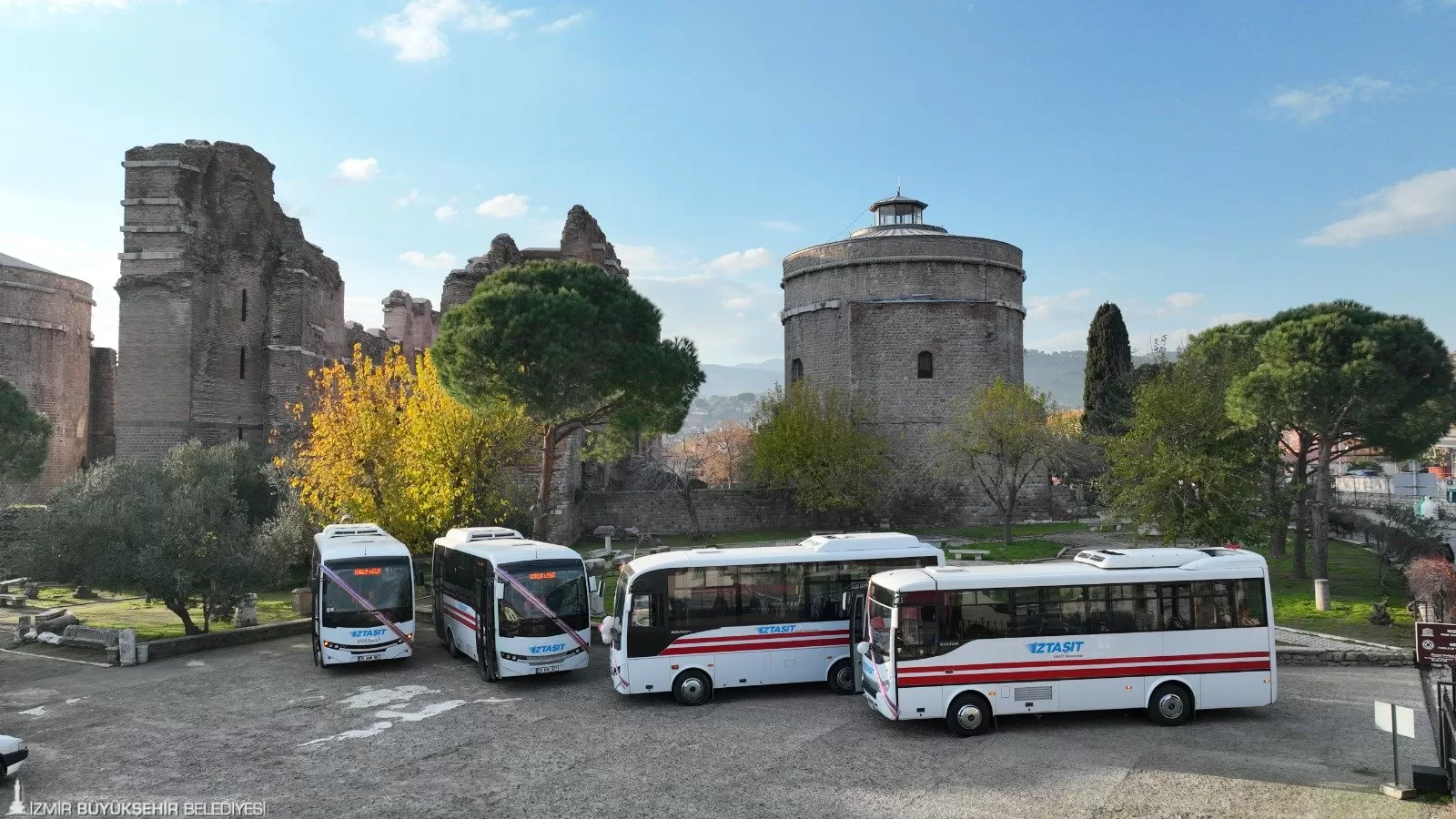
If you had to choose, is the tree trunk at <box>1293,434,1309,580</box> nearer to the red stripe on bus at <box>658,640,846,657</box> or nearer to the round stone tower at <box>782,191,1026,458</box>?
the red stripe on bus at <box>658,640,846,657</box>

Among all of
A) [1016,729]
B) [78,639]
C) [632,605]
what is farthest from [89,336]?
[1016,729]

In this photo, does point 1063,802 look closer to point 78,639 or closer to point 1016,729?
point 1016,729

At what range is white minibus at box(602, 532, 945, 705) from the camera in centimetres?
1369

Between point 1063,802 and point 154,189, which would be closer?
Answer: point 1063,802

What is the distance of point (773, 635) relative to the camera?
14.0 m

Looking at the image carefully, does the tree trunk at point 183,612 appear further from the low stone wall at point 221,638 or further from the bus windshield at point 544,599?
the bus windshield at point 544,599

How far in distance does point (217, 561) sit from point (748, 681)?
38.3 ft

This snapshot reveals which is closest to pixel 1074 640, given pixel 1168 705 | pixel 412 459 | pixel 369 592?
pixel 1168 705

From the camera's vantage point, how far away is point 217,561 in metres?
18.8

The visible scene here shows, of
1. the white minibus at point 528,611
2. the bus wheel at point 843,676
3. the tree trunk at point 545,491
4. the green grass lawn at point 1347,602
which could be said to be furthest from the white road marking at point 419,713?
the green grass lawn at point 1347,602

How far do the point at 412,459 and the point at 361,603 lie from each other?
26.5ft

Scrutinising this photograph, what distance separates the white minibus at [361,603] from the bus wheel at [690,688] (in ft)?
18.6

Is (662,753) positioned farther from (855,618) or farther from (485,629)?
(485,629)

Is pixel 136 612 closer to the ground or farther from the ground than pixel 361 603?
closer to the ground
